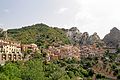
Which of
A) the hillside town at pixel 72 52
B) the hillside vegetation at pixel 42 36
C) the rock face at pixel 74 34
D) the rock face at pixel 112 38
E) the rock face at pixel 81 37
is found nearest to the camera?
the hillside town at pixel 72 52

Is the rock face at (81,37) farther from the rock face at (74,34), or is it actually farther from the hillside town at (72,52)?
the hillside town at (72,52)

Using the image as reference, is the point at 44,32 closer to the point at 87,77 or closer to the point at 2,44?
the point at 2,44

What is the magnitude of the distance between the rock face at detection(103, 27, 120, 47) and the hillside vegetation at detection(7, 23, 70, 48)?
1575 cm

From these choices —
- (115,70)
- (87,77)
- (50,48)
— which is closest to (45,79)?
(87,77)

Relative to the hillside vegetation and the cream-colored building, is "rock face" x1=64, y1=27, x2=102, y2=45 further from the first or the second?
the cream-colored building

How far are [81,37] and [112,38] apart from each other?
11369 mm

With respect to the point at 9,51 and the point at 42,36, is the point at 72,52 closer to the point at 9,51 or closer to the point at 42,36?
the point at 42,36

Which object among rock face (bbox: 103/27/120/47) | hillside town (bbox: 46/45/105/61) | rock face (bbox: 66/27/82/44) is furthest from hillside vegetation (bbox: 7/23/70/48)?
rock face (bbox: 103/27/120/47)

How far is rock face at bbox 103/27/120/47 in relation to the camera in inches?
4682

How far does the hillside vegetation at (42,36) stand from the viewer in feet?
331

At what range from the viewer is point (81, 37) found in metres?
121

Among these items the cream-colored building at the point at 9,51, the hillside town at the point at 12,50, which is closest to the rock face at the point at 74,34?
the hillside town at the point at 12,50

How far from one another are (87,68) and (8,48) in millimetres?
19218

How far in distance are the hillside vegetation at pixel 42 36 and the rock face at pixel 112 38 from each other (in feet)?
51.7
